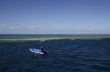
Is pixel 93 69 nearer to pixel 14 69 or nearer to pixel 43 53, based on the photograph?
pixel 14 69

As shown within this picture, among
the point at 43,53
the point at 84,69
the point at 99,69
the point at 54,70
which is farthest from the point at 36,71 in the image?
the point at 43,53

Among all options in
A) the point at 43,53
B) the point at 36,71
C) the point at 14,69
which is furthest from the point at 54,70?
the point at 43,53

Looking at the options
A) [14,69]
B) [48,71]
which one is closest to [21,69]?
[14,69]

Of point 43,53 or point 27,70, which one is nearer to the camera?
point 27,70

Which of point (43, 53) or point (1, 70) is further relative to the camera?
point (43, 53)

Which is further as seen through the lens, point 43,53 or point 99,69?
point 43,53

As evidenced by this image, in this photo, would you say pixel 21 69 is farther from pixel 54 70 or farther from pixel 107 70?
pixel 107 70

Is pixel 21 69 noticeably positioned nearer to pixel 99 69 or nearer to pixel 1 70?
pixel 1 70
